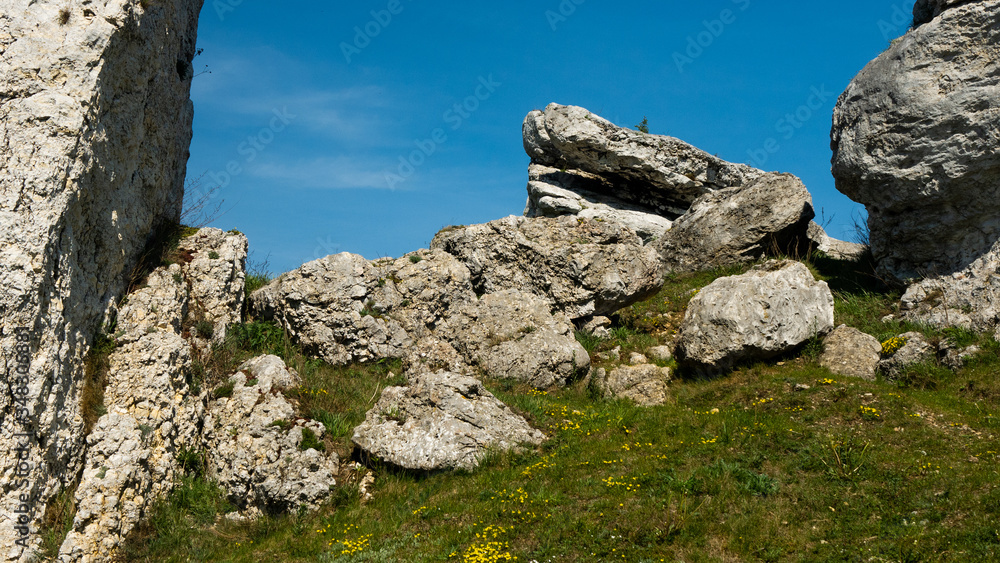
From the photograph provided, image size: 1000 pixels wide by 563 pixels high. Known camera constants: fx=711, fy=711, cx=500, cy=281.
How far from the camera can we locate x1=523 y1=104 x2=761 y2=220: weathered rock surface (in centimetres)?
2941

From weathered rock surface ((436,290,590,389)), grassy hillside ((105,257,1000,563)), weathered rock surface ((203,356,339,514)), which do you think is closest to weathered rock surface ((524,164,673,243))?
weathered rock surface ((436,290,590,389))

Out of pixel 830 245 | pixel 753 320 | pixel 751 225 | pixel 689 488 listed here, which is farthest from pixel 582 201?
pixel 689 488

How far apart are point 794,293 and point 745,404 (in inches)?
148

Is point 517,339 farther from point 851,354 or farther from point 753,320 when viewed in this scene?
point 851,354

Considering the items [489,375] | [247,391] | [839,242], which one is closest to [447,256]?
[489,375]

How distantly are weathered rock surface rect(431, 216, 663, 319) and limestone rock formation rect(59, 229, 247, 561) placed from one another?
872cm

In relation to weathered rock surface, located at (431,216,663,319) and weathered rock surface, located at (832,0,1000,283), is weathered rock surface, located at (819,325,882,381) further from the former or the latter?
weathered rock surface, located at (431,216,663,319)

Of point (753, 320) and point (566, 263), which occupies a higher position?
point (566, 263)

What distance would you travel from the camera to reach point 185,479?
13328 mm

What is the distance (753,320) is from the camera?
17.5m

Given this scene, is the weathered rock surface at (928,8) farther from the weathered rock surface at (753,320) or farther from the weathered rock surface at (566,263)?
the weathered rock surface at (566,263)

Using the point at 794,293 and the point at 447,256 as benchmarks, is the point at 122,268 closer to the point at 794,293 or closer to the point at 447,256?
the point at 447,256

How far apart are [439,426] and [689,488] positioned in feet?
16.1

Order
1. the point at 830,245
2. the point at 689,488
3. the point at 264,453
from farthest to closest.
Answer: the point at 830,245
the point at 264,453
the point at 689,488
